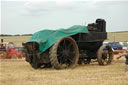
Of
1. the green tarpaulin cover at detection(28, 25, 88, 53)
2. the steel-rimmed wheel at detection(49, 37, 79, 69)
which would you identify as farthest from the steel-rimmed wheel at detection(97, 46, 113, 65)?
the steel-rimmed wheel at detection(49, 37, 79, 69)

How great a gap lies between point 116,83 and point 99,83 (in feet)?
1.61

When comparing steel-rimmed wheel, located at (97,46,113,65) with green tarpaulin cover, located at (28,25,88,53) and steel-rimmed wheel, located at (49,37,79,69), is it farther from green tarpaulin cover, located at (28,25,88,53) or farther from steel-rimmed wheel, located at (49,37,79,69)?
steel-rimmed wheel, located at (49,37,79,69)

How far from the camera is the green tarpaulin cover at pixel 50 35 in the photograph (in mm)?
11086

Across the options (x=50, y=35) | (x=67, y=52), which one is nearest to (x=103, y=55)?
(x=67, y=52)

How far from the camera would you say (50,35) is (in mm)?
11633

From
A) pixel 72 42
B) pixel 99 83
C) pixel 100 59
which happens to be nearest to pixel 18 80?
pixel 99 83

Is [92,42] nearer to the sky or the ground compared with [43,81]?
nearer to the sky

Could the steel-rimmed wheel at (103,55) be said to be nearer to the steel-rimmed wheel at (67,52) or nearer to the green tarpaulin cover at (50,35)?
the green tarpaulin cover at (50,35)

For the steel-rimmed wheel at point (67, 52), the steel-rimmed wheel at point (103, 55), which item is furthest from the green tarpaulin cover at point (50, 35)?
the steel-rimmed wheel at point (103, 55)

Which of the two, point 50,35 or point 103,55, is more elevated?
point 50,35

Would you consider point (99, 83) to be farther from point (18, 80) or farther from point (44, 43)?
point (44, 43)

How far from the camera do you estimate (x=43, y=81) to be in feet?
26.2

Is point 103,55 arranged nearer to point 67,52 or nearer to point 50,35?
point 67,52

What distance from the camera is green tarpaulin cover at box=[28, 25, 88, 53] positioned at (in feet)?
36.4
